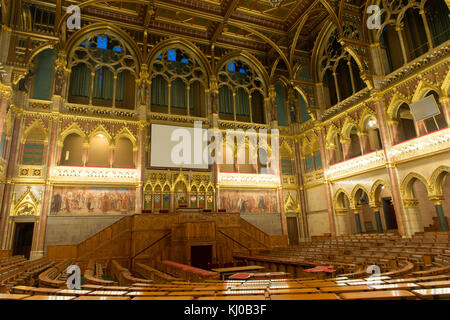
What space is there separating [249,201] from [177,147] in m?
6.59

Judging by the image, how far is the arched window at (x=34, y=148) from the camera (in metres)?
17.2

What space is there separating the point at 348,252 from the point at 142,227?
1031 cm

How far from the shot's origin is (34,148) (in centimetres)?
1748

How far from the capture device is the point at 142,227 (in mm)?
15742

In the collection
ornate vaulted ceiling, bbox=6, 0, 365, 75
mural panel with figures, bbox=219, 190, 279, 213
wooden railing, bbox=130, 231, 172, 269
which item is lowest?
wooden railing, bbox=130, 231, 172, 269

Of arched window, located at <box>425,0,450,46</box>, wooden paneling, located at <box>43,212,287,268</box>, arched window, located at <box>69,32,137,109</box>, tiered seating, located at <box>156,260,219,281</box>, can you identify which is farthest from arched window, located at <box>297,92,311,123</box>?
tiered seating, located at <box>156,260,219,281</box>

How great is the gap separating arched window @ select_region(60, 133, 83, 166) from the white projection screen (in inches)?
189

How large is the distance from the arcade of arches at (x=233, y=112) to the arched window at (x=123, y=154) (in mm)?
72

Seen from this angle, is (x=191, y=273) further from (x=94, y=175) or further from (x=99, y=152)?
(x=99, y=152)

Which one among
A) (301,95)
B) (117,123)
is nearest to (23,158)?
(117,123)

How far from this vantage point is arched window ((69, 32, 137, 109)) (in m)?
20.3

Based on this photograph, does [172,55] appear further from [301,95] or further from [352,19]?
[352,19]

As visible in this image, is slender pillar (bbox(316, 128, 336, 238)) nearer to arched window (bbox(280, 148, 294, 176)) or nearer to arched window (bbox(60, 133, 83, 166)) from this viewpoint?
arched window (bbox(280, 148, 294, 176))

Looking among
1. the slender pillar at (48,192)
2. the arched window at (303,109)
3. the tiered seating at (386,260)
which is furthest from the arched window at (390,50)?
the slender pillar at (48,192)
